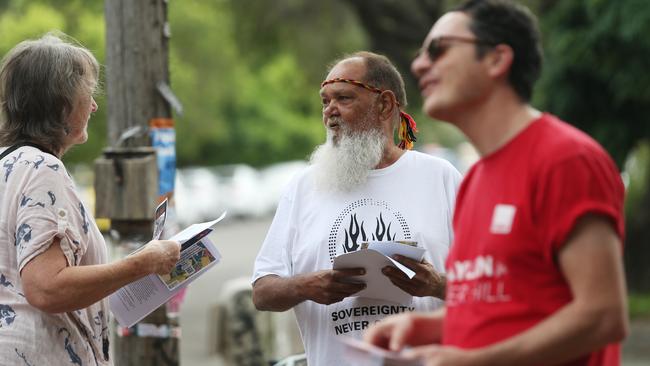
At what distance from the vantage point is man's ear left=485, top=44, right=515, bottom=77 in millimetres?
2520

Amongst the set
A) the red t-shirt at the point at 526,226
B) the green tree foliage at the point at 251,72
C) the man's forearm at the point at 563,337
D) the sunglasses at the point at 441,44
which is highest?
the green tree foliage at the point at 251,72

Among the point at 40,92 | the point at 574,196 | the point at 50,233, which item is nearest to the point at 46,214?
the point at 50,233

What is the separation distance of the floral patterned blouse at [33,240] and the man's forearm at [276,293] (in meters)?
0.82

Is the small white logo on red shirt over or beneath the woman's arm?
over

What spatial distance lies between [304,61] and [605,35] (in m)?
7.36

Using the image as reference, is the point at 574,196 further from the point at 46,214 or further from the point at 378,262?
the point at 46,214

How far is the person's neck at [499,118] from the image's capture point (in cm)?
253

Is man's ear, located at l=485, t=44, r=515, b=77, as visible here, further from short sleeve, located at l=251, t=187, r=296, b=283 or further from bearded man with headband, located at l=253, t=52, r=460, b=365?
short sleeve, located at l=251, t=187, r=296, b=283

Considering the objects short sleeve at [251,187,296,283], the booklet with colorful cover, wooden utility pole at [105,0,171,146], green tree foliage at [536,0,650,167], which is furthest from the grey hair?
green tree foliage at [536,0,650,167]

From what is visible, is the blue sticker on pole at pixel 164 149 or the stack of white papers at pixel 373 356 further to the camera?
the blue sticker on pole at pixel 164 149

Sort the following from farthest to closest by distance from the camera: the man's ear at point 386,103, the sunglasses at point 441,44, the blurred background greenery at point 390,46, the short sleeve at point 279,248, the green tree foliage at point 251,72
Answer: the green tree foliage at point 251,72
the blurred background greenery at point 390,46
the man's ear at point 386,103
the short sleeve at point 279,248
the sunglasses at point 441,44

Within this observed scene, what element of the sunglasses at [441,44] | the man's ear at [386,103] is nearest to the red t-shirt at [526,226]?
the sunglasses at [441,44]

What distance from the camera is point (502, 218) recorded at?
8.02 feet

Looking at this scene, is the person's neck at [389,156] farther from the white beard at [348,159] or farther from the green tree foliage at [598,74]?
the green tree foliage at [598,74]
